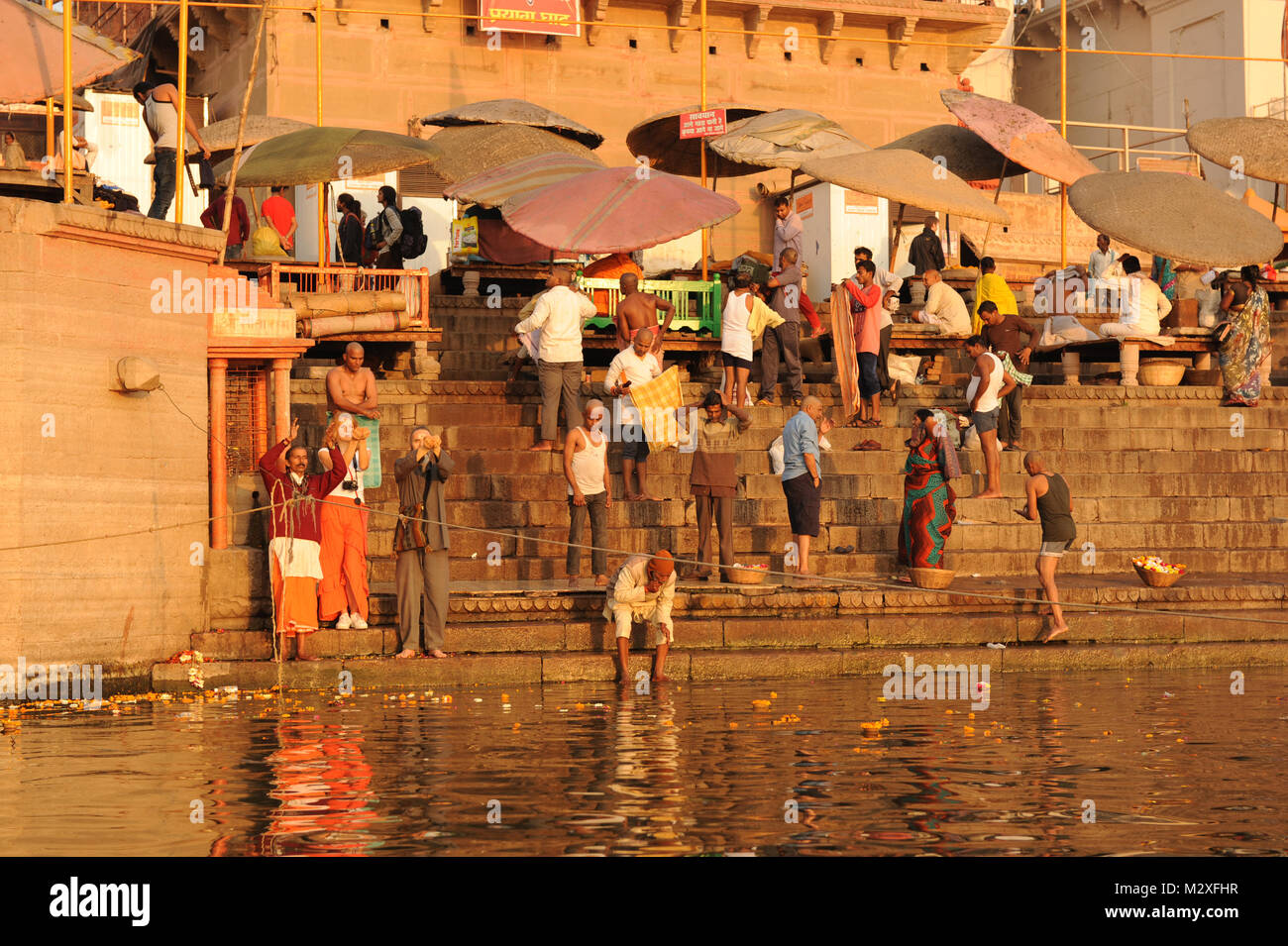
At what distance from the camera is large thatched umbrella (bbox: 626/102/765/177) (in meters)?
22.2

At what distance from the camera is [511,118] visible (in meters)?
21.4

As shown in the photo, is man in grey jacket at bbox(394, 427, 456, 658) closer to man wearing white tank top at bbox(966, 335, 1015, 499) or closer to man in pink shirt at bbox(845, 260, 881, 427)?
man wearing white tank top at bbox(966, 335, 1015, 499)

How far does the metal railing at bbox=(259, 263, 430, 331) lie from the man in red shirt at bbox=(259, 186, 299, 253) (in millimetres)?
3247

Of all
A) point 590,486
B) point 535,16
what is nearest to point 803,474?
point 590,486

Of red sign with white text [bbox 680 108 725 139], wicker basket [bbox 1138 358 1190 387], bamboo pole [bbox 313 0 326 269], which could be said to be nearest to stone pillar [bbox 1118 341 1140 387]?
wicker basket [bbox 1138 358 1190 387]

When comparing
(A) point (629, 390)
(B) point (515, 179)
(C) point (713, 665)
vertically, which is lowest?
(C) point (713, 665)

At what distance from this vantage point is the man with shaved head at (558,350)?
51.2 ft

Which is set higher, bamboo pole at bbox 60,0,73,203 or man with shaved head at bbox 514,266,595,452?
bamboo pole at bbox 60,0,73,203

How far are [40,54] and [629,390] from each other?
5.44 metres

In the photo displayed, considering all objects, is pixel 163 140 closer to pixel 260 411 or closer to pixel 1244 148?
pixel 260 411

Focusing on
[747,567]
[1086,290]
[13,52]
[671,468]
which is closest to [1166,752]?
[747,567]

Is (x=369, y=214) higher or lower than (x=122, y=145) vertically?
lower

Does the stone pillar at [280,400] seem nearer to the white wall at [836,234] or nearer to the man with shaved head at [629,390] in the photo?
the man with shaved head at [629,390]

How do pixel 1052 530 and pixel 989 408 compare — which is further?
pixel 989 408
